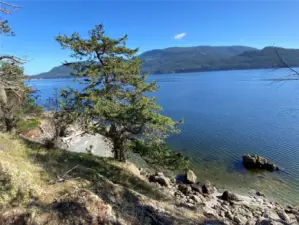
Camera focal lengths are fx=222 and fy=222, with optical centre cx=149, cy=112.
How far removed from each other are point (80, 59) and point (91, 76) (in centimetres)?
170

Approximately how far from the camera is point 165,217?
789 centimetres

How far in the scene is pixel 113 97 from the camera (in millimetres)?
13508

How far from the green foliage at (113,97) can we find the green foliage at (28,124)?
10.3m

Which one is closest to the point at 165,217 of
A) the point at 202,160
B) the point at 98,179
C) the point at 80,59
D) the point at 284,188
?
the point at 98,179

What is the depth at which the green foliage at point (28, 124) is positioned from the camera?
21320mm

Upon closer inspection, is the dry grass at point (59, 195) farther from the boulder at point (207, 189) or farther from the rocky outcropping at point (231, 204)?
the boulder at point (207, 189)

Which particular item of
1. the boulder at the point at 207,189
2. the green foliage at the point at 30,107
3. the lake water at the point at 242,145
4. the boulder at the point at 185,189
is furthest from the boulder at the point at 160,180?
Result: the green foliage at the point at 30,107

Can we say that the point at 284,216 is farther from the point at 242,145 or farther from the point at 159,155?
the point at 242,145

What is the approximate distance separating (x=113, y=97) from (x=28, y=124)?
Answer: 44.8ft

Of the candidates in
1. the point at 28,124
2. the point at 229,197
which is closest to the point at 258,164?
the point at 229,197

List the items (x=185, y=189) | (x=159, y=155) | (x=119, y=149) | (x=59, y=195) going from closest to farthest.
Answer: (x=59, y=195) < (x=159, y=155) < (x=119, y=149) < (x=185, y=189)

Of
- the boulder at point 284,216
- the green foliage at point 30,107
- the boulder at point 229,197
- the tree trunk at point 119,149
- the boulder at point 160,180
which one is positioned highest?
the green foliage at point 30,107

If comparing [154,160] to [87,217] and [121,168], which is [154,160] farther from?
[87,217]

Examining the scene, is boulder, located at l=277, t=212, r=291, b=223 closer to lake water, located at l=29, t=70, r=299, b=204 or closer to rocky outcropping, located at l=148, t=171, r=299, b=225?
rocky outcropping, located at l=148, t=171, r=299, b=225
